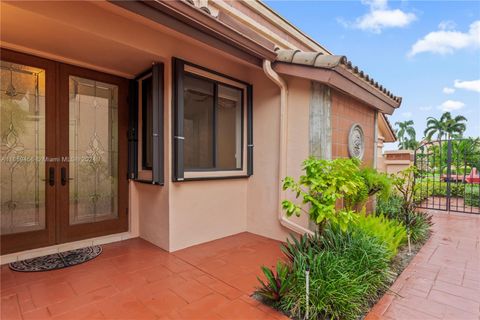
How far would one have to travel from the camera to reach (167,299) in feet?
8.77

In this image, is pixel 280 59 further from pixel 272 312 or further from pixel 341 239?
pixel 272 312

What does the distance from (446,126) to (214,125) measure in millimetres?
41328

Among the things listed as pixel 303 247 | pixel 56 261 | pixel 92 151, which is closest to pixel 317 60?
pixel 303 247

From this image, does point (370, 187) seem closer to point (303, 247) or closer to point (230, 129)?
point (303, 247)

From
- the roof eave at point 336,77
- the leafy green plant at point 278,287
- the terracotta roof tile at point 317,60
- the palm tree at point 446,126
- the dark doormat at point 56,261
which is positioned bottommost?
the dark doormat at point 56,261

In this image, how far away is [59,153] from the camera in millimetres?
3900

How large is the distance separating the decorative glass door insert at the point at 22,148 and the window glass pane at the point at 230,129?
2977 mm

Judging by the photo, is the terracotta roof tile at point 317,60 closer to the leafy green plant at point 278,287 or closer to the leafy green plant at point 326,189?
the leafy green plant at point 326,189

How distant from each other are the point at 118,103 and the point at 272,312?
14.1 feet

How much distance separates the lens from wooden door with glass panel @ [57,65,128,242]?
13.0ft

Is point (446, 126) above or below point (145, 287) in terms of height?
above

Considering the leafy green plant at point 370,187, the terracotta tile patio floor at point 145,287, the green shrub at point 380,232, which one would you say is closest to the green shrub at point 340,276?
the green shrub at point 380,232

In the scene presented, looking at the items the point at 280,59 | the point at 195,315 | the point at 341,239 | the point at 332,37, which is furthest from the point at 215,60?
the point at 332,37

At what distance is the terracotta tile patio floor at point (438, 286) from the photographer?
8.14ft
